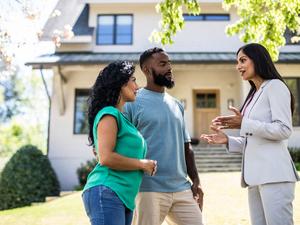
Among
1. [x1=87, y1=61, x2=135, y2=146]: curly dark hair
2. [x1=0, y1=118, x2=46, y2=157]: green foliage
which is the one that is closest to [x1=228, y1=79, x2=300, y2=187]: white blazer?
[x1=87, y1=61, x2=135, y2=146]: curly dark hair

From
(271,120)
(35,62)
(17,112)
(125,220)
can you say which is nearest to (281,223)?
(271,120)

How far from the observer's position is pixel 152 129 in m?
3.20

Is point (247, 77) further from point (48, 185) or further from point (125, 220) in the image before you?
point (48, 185)

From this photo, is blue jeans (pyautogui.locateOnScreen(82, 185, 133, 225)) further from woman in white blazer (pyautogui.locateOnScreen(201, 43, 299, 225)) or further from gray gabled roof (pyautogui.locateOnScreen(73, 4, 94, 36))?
gray gabled roof (pyautogui.locateOnScreen(73, 4, 94, 36))

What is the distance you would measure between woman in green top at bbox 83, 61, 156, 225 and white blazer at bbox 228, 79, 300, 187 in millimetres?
776

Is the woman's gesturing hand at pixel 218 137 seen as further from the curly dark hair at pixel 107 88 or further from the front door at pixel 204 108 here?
the front door at pixel 204 108

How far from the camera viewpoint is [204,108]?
53.9 feet

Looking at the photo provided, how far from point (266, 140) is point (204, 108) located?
540 inches

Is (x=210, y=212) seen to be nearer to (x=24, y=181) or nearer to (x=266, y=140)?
(x=266, y=140)

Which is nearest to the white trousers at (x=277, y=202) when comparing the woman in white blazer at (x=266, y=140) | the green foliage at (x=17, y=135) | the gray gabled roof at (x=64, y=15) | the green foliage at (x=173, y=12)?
the woman in white blazer at (x=266, y=140)

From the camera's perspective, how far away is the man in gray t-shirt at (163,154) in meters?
3.07

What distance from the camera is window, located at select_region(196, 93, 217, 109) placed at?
16.5m

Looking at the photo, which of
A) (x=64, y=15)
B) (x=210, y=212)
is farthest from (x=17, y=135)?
(x=210, y=212)

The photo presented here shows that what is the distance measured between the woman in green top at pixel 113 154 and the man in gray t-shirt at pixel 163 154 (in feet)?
1.57
